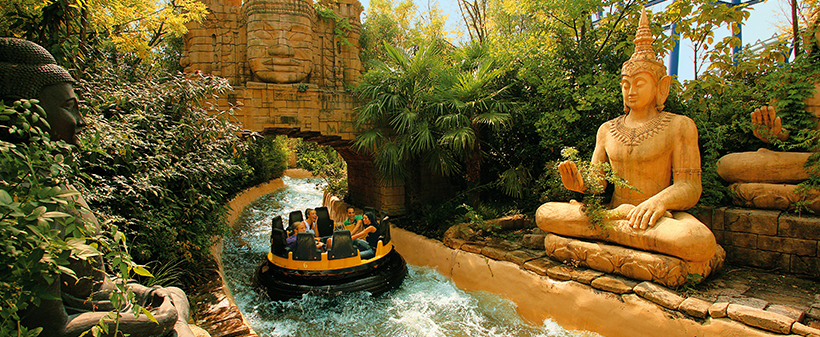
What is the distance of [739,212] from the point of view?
3932 mm

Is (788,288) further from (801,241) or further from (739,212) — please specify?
(739,212)

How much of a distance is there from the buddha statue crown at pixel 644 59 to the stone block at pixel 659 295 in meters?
2.04

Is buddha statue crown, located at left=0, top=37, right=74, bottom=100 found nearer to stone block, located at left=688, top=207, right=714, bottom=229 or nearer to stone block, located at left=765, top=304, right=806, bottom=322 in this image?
stone block, located at left=765, top=304, right=806, bottom=322

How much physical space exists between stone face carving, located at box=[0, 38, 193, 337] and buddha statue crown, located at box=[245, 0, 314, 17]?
5.46 metres

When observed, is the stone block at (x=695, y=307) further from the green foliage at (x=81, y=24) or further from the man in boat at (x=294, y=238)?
the green foliage at (x=81, y=24)

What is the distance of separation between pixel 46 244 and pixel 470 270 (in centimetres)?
452

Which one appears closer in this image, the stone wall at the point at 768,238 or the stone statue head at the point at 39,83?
the stone statue head at the point at 39,83

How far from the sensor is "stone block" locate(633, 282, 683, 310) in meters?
3.25

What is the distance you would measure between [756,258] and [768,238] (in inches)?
9.2

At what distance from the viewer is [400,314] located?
15.1 ft

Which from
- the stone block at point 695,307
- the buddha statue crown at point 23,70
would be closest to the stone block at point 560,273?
the stone block at point 695,307

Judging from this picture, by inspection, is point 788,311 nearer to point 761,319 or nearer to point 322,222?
point 761,319

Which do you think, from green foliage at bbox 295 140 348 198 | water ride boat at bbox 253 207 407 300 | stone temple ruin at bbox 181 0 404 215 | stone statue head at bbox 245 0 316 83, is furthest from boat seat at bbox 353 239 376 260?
green foliage at bbox 295 140 348 198

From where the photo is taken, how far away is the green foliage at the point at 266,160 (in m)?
13.7
